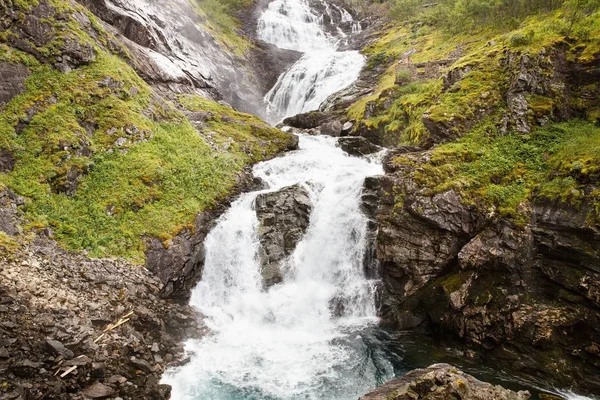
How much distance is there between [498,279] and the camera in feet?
48.7

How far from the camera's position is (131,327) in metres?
13.2

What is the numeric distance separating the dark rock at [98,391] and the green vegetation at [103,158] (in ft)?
18.7

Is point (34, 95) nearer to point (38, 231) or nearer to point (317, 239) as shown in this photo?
point (38, 231)

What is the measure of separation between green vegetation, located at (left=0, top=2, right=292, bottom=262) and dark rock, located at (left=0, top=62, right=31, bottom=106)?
244mm

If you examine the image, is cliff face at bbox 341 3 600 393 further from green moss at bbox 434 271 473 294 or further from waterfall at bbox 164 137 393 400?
waterfall at bbox 164 137 393 400

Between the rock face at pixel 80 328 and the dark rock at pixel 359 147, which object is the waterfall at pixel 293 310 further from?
the dark rock at pixel 359 147

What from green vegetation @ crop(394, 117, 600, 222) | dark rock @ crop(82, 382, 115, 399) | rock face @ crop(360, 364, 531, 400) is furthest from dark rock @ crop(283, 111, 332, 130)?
dark rock @ crop(82, 382, 115, 399)

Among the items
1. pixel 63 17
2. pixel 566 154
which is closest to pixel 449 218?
pixel 566 154

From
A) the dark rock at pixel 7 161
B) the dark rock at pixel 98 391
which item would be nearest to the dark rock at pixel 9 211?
the dark rock at pixel 7 161

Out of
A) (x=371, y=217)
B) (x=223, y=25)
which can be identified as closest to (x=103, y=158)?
(x=371, y=217)

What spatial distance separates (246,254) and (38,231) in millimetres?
9030

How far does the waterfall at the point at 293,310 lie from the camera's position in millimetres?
13102

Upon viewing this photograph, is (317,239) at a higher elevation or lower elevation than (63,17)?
lower

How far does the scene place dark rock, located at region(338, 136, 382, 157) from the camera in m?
26.4
